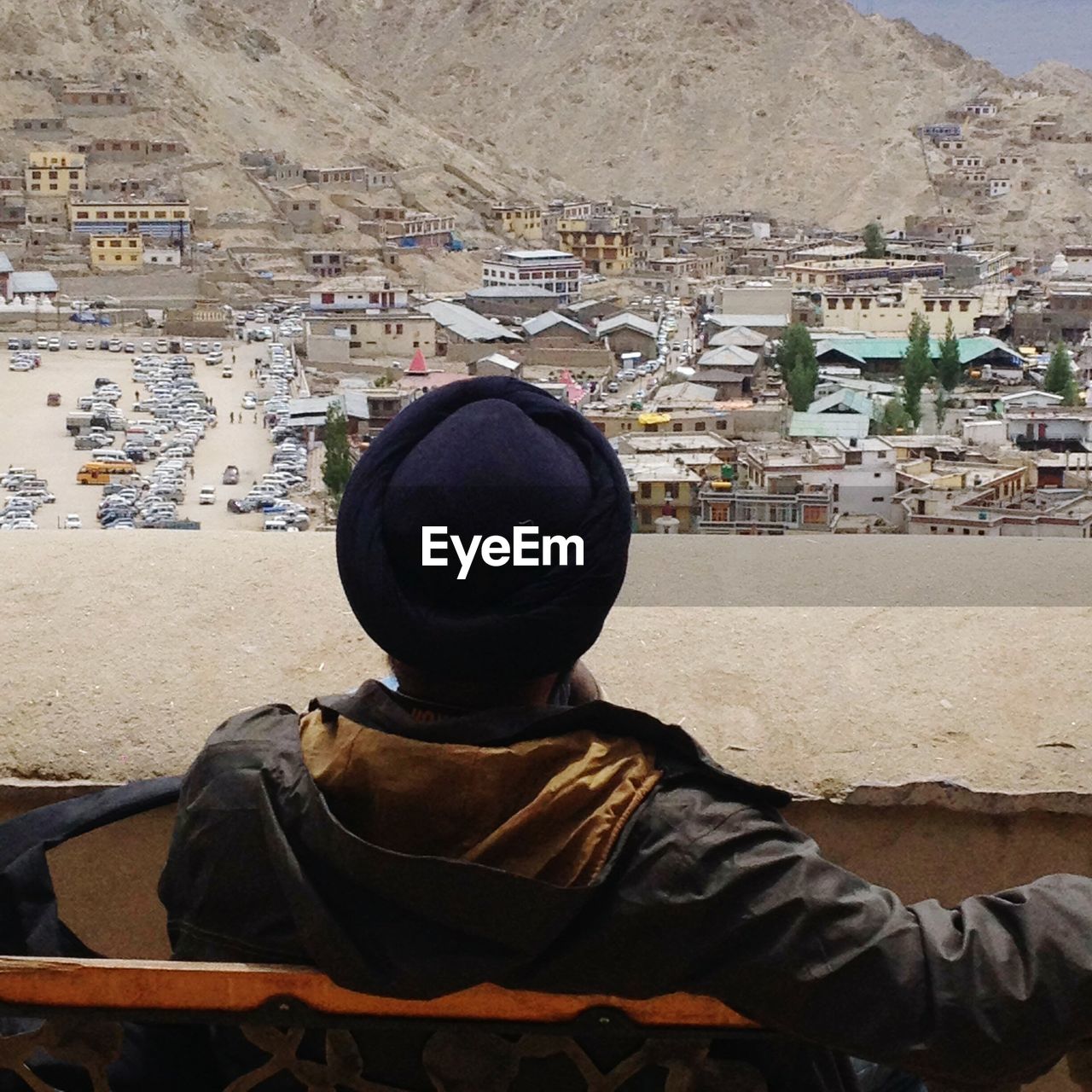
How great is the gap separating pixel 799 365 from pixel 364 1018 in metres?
12.4

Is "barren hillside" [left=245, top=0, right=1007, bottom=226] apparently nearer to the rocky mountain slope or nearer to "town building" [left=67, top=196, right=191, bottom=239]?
the rocky mountain slope

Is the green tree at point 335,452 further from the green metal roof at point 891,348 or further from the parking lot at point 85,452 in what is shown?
the green metal roof at point 891,348

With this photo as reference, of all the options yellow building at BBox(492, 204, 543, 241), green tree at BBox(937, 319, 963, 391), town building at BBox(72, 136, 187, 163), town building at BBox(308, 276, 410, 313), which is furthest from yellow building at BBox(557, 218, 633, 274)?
green tree at BBox(937, 319, 963, 391)

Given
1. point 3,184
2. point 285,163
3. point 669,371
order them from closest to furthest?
point 669,371 → point 3,184 → point 285,163

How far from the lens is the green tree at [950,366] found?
12.7m

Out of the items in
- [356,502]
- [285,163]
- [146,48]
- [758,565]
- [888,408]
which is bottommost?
[888,408]

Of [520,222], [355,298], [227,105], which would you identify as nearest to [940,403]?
[355,298]

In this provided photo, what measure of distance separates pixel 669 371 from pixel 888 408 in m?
2.52

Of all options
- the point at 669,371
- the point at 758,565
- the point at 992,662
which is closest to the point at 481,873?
the point at 992,662

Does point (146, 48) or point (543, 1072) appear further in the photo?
point (146, 48)

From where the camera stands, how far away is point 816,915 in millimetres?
429

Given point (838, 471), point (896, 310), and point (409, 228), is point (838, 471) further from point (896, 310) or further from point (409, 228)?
point (409, 228)

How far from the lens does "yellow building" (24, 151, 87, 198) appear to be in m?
19.2

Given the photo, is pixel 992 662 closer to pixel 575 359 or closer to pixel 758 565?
pixel 758 565
